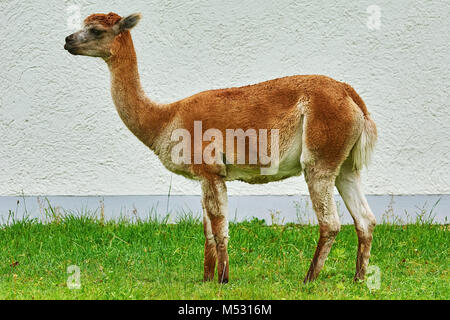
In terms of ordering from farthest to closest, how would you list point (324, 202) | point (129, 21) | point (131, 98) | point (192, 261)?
point (192, 261) → point (131, 98) → point (129, 21) → point (324, 202)

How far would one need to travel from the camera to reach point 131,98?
4.80m

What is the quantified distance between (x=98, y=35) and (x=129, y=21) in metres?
0.28

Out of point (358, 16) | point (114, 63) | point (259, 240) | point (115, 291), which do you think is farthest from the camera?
point (358, 16)

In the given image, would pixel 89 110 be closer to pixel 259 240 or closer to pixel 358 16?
pixel 259 240

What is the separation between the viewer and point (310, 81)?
4645 mm

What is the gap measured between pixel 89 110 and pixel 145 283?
2889 millimetres

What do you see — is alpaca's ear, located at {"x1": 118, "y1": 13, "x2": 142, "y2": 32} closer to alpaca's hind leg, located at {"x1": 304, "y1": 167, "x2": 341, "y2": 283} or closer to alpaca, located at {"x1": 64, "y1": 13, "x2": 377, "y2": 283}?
alpaca, located at {"x1": 64, "y1": 13, "x2": 377, "y2": 283}

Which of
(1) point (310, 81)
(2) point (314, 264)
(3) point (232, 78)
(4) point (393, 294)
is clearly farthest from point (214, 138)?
(3) point (232, 78)

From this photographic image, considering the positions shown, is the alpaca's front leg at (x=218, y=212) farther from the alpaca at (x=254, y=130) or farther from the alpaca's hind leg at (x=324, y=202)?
the alpaca's hind leg at (x=324, y=202)

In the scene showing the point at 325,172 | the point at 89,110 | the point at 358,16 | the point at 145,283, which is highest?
the point at 358,16

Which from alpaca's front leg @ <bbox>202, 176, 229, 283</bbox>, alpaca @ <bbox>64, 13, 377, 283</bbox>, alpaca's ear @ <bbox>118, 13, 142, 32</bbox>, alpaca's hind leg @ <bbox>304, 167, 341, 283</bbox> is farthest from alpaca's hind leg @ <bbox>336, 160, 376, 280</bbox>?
alpaca's ear @ <bbox>118, 13, 142, 32</bbox>

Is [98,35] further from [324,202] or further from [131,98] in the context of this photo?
[324,202]

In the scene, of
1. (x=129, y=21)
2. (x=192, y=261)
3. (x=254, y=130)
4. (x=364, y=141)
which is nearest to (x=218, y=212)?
(x=254, y=130)

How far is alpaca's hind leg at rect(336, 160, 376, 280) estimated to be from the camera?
15.8 feet
